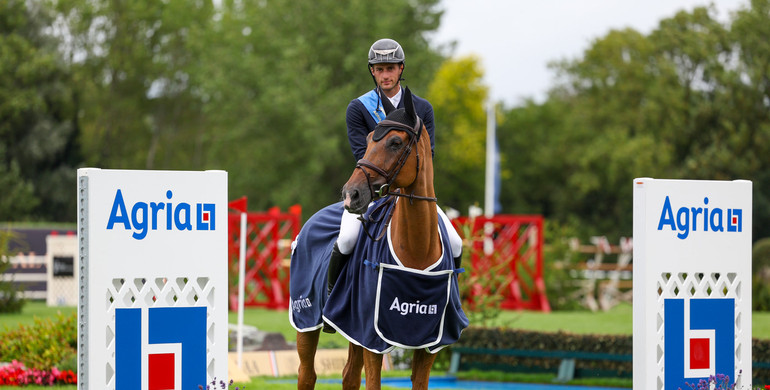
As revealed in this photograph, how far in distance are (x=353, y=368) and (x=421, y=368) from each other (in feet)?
2.42

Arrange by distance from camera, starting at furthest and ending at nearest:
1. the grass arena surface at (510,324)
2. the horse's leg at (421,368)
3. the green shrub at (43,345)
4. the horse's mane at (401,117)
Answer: the grass arena surface at (510,324) < the green shrub at (43,345) < the horse's leg at (421,368) < the horse's mane at (401,117)

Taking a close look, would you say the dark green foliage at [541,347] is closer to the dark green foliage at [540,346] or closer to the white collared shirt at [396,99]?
the dark green foliage at [540,346]

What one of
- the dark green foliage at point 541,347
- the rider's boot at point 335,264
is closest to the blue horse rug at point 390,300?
the rider's boot at point 335,264

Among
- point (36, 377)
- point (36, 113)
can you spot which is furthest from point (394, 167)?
point (36, 113)

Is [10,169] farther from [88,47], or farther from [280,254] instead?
[280,254]

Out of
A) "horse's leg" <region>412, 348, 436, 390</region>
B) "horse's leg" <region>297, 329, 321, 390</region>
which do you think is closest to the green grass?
"horse's leg" <region>297, 329, 321, 390</region>

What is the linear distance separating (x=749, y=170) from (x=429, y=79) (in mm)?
12982

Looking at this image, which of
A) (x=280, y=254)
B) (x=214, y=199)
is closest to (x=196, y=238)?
(x=214, y=199)

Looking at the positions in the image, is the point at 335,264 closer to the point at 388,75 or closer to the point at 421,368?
the point at 421,368

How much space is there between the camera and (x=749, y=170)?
34000mm

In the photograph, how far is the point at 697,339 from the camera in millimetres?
6523

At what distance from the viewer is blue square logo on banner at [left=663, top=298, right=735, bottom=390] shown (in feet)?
21.1

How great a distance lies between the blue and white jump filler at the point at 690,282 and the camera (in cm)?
636

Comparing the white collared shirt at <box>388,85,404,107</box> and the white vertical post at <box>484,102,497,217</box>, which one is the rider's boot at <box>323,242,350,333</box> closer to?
the white collared shirt at <box>388,85,404,107</box>
